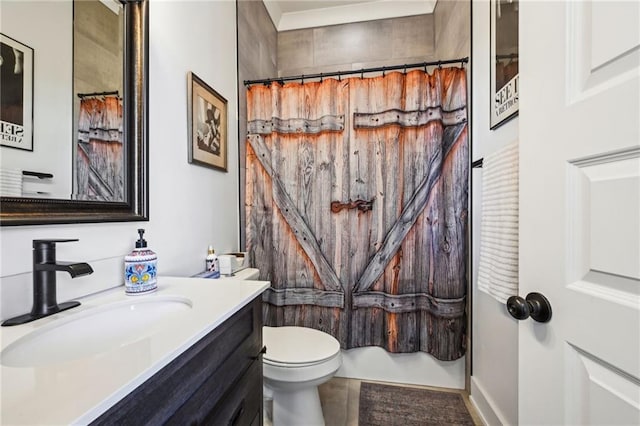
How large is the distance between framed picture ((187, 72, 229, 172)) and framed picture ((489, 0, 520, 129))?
142cm

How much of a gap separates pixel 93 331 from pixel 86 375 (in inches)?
15.8

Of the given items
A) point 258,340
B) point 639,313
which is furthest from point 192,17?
point 639,313

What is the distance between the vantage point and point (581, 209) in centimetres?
55

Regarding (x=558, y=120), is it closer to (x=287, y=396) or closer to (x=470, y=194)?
(x=470, y=194)

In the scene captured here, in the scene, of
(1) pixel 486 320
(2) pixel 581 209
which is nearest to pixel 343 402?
(1) pixel 486 320

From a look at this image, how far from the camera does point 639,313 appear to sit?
17.7 inches

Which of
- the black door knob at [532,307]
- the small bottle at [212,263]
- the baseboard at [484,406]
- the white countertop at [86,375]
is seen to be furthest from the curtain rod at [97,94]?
the baseboard at [484,406]

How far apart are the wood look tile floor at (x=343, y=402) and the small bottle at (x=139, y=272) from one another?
111 cm

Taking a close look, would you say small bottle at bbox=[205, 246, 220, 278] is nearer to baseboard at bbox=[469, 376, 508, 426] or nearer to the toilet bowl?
the toilet bowl

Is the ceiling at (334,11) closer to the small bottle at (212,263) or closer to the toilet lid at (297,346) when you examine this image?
the small bottle at (212,263)

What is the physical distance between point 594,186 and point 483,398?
1484 millimetres

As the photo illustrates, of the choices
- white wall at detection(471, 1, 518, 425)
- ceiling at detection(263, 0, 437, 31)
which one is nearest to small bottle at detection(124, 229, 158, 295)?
white wall at detection(471, 1, 518, 425)

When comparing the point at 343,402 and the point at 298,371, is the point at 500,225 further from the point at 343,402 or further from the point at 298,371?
the point at 343,402

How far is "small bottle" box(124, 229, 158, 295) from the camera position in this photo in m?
0.91
